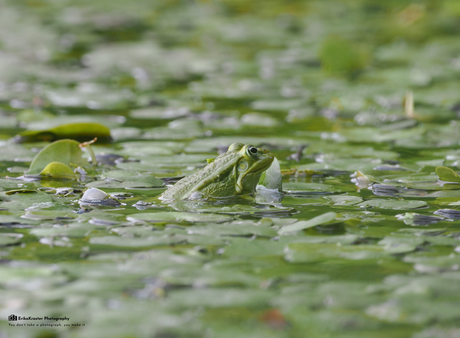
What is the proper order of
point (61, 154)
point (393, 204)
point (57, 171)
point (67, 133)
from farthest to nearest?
point (67, 133), point (61, 154), point (57, 171), point (393, 204)

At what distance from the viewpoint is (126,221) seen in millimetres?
3273

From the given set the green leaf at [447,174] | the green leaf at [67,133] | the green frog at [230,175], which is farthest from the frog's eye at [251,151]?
the green leaf at [67,133]

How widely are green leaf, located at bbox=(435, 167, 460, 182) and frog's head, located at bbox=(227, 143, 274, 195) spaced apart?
3.62ft

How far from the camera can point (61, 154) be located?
456 centimetres

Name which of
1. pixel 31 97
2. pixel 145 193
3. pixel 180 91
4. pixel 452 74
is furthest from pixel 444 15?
pixel 145 193

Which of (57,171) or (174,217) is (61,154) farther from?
(174,217)

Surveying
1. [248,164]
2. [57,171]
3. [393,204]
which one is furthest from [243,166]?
[57,171]

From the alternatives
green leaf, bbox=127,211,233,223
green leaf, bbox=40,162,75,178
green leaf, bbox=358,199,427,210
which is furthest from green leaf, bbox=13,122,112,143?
green leaf, bbox=358,199,427,210

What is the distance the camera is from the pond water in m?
2.29

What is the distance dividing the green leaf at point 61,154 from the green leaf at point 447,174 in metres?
2.49

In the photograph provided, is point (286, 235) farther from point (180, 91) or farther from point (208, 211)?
point (180, 91)

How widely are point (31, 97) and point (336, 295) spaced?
560cm

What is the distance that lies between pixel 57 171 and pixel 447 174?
8.53 ft

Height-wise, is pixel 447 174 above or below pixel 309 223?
above
